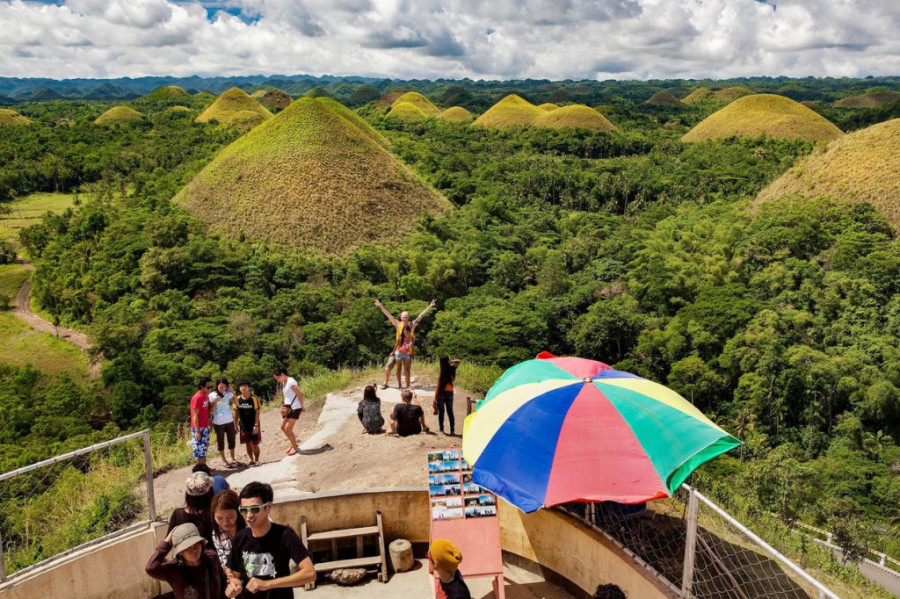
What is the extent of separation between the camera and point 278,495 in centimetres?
619

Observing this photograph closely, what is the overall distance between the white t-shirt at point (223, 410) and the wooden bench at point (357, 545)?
1.88m

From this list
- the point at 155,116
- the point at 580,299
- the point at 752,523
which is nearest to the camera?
the point at 752,523

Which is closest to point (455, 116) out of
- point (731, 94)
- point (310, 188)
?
point (310, 188)

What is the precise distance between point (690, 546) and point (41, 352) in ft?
104

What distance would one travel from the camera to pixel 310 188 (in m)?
37.6

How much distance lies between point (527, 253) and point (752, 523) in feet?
105

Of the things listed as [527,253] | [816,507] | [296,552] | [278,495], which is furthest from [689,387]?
[296,552]

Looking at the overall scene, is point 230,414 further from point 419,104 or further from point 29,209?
point 419,104

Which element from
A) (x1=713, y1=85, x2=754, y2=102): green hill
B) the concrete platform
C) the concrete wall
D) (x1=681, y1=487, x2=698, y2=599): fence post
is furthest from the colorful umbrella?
(x1=713, y1=85, x2=754, y2=102): green hill

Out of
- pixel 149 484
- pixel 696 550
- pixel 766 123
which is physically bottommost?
pixel 696 550

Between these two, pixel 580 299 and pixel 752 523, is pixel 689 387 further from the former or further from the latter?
pixel 752 523

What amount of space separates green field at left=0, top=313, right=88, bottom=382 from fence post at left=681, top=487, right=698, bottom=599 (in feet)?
86.9

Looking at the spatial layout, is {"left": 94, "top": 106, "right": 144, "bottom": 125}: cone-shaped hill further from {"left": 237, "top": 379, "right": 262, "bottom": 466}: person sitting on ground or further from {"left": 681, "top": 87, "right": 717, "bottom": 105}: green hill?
{"left": 681, "top": 87, "right": 717, "bottom": 105}: green hill

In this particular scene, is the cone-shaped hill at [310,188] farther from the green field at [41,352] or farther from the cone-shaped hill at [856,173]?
the cone-shaped hill at [856,173]
